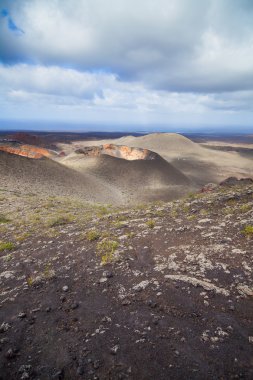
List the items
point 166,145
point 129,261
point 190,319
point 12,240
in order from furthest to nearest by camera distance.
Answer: point 166,145, point 12,240, point 129,261, point 190,319

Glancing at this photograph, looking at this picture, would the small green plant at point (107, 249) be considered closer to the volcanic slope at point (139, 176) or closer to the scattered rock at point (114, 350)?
the scattered rock at point (114, 350)

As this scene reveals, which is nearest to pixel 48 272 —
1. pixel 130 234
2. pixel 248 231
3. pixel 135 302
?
pixel 135 302

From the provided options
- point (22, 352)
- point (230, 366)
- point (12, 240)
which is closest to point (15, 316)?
point (22, 352)

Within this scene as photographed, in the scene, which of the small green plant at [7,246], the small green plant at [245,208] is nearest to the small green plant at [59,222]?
the small green plant at [7,246]

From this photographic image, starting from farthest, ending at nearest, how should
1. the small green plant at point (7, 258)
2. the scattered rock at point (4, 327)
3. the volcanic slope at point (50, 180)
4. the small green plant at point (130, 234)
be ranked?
the volcanic slope at point (50, 180)
the small green plant at point (130, 234)
the small green plant at point (7, 258)
the scattered rock at point (4, 327)

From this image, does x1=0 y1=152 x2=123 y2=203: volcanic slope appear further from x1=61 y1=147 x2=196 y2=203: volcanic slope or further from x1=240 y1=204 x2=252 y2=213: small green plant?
x1=240 y1=204 x2=252 y2=213: small green plant

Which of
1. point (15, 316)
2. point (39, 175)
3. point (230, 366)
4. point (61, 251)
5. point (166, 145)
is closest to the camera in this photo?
point (230, 366)

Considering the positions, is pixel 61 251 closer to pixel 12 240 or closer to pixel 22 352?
pixel 12 240
